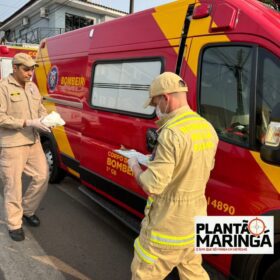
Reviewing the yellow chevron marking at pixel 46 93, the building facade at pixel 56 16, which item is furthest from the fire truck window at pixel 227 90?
the building facade at pixel 56 16

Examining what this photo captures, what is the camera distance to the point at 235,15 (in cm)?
240

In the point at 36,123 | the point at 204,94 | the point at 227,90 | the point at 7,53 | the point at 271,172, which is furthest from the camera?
the point at 7,53

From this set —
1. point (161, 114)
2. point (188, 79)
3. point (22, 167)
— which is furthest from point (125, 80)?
point (161, 114)

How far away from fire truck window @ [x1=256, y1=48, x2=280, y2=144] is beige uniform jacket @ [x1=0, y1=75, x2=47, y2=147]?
2.20 meters

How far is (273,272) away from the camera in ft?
7.20

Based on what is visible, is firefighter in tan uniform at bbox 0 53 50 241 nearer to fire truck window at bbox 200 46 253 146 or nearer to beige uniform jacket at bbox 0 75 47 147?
beige uniform jacket at bbox 0 75 47 147

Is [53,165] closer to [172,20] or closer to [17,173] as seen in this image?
[17,173]

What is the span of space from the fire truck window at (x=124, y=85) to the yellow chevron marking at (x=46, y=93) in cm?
93

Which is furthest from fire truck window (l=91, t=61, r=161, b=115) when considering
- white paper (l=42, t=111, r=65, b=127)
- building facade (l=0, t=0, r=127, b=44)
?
building facade (l=0, t=0, r=127, b=44)

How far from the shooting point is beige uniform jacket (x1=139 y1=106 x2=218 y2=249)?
1780mm

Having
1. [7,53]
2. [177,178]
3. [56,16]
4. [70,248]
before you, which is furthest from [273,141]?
[56,16]

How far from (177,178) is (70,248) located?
203 centimetres

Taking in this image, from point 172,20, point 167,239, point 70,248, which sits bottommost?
point 70,248

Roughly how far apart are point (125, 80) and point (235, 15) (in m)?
1.37
